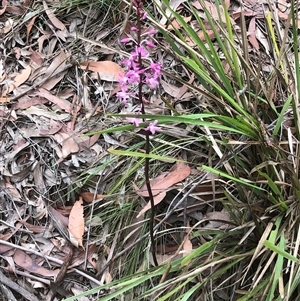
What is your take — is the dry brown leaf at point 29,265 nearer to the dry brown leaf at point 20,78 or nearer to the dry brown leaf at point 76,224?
the dry brown leaf at point 76,224

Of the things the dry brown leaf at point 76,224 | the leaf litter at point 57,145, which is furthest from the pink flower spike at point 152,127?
the dry brown leaf at point 76,224

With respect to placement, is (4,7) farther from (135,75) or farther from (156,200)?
(135,75)

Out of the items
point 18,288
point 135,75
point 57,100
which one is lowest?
point 18,288

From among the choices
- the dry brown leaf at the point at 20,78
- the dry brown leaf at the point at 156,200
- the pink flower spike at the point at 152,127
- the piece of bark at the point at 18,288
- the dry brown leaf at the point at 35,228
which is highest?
the pink flower spike at the point at 152,127

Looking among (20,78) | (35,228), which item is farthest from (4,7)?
(35,228)

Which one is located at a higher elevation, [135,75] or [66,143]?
[135,75]

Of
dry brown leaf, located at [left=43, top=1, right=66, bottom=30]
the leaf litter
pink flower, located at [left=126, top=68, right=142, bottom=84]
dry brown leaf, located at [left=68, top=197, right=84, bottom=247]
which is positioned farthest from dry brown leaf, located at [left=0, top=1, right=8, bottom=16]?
pink flower, located at [left=126, top=68, right=142, bottom=84]

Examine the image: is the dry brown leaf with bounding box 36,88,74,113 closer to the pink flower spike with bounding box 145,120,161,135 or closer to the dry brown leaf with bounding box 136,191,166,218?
the dry brown leaf with bounding box 136,191,166,218
